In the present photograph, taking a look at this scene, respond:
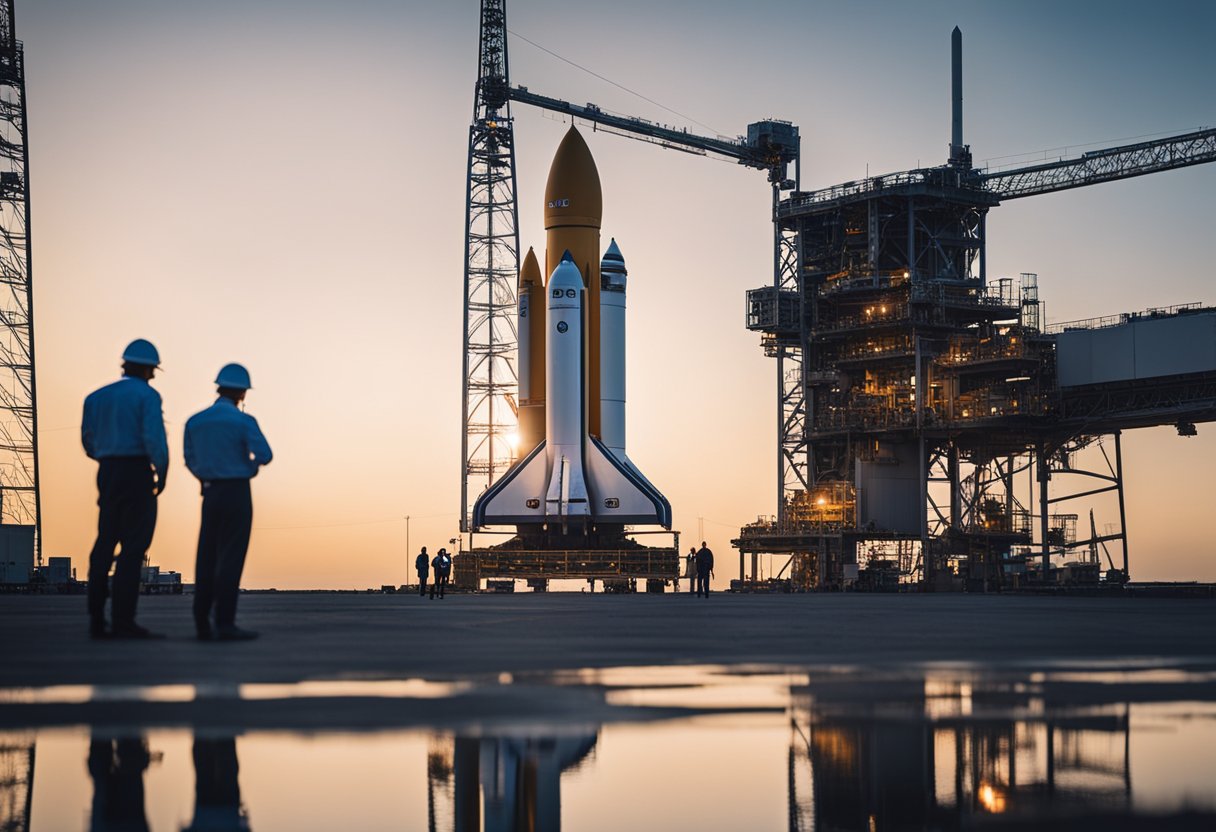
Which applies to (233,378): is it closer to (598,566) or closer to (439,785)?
(439,785)

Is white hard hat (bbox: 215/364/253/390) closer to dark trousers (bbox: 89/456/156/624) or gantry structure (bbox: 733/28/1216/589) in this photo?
dark trousers (bbox: 89/456/156/624)

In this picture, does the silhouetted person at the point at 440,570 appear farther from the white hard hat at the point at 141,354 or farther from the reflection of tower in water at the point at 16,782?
the reflection of tower in water at the point at 16,782

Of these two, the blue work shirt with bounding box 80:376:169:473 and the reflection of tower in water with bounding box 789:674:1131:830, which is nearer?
the reflection of tower in water with bounding box 789:674:1131:830

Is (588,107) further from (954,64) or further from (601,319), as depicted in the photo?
(601,319)

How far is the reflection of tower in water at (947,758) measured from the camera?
5.49 m

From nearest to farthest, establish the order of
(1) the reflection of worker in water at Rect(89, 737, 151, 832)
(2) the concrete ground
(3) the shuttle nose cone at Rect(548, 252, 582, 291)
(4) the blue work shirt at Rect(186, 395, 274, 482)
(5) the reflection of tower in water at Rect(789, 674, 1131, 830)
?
(1) the reflection of worker in water at Rect(89, 737, 151, 832) < (5) the reflection of tower in water at Rect(789, 674, 1131, 830) < (2) the concrete ground < (4) the blue work shirt at Rect(186, 395, 274, 482) < (3) the shuttle nose cone at Rect(548, 252, 582, 291)

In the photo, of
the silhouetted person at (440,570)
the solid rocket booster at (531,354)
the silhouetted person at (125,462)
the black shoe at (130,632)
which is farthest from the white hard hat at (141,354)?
the solid rocket booster at (531,354)

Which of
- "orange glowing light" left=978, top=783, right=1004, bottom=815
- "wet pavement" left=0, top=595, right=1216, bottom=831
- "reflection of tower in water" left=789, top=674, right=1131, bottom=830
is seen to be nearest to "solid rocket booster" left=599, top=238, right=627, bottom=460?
"wet pavement" left=0, top=595, right=1216, bottom=831

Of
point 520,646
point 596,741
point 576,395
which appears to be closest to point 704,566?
point 576,395

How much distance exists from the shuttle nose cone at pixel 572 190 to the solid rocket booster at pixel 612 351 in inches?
75.2

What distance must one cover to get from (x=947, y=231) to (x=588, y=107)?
80.0 ft

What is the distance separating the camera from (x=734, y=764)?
21.2ft

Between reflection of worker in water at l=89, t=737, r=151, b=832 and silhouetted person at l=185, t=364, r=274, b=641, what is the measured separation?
6.78m

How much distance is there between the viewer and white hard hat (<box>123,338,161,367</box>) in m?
13.8
